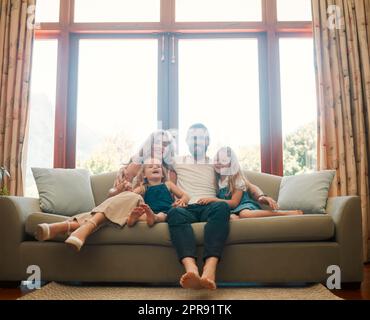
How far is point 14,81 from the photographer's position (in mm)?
3463

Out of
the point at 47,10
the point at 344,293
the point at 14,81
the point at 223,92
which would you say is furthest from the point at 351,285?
the point at 47,10

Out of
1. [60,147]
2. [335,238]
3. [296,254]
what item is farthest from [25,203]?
[335,238]

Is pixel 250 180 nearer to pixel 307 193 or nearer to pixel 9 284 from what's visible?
pixel 307 193

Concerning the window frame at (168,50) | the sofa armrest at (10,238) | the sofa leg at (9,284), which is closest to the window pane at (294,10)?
the window frame at (168,50)

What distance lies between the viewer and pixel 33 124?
365cm

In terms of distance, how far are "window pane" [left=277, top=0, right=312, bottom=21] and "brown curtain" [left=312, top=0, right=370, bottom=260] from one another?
0.17 metres

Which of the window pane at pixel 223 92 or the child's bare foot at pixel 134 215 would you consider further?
the window pane at pixel 223 92

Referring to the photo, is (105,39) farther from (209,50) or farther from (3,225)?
(3,225)

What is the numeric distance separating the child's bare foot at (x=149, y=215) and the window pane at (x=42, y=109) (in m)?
1.75

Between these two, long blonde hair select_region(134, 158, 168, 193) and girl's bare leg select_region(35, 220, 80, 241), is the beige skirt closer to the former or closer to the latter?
girl's bare leg select_region(35, 220, 80, 241)

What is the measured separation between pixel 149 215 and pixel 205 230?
308 millimetres

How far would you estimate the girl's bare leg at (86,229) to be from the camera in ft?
6.44

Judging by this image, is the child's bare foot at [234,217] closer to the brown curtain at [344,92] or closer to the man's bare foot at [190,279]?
the man's bare foot at [190,279]

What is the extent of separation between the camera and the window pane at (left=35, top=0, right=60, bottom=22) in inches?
145
